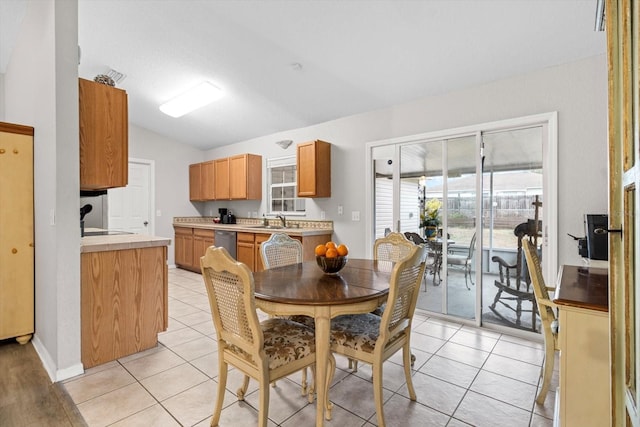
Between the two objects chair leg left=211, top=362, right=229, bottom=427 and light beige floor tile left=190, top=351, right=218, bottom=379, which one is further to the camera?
light beige floor tile left=190, top=351, right=218, bottom=379

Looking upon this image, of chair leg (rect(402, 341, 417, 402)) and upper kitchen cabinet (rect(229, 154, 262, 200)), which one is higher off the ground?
upper kitchen cabinet (rect(229, 154, 262, 200))

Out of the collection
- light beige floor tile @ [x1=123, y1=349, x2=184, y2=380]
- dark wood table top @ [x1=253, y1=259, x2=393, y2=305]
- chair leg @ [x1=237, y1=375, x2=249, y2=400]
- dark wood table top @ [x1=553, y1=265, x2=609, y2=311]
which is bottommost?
light beige floor tile @ [x1=123, y1=349, x2=184, y2=380]

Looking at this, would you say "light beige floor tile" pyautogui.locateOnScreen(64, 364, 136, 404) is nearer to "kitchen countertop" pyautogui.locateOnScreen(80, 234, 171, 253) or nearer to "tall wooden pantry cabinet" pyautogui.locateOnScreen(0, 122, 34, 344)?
"kitchen countertop" pyautogui.locateOnScreen(80, 234, 171, 253)

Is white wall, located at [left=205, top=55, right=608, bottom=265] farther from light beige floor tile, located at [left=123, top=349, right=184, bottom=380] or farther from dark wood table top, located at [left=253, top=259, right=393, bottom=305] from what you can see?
light beige floor tile, located at [left=123, top=349, right=184, bottom=380]

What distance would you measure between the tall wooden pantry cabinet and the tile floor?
1061 mm

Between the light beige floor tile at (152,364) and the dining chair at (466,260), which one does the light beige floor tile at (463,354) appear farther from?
the light beige floor tile at (152,364)

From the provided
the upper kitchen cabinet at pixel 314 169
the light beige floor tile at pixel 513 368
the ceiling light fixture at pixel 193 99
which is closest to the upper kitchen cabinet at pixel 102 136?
the ceiling light fixture at pixel 193 99

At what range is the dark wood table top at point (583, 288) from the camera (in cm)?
133

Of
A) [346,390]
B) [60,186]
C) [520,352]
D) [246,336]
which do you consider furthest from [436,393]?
[60,186]

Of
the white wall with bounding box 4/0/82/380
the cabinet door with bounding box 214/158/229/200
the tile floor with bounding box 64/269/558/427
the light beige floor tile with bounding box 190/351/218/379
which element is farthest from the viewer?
the cabinet door with bounding box 214/158/229/200

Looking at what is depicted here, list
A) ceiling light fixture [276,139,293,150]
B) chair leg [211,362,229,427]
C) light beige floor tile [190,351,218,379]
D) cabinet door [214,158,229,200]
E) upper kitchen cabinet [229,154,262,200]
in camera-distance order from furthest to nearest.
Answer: cabinet door [214,158,229,200] → upper kitchen cabinet [229,154,262,200] → ceiling light fixture [276,139,293,150] → light beige floor tile [190,351,218,379] → chair leg [211,362,229,427]

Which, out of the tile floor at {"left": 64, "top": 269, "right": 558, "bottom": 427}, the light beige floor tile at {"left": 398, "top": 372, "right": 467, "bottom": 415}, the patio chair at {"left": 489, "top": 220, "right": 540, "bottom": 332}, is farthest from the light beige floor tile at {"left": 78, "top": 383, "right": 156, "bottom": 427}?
the patio chair at {"left": 489, "top": 220, "right": 540, "bottom": 332}

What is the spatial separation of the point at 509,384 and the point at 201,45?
3935 mm

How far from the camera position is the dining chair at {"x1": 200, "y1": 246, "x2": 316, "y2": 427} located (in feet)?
4.68
